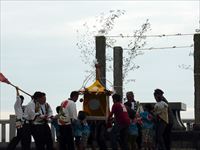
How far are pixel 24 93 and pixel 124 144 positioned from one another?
115 inches

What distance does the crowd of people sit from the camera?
19.2 m

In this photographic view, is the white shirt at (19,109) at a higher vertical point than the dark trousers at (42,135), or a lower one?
higher

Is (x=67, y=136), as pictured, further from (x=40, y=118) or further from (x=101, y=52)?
(x=101, y=52)

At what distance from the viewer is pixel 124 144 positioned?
19.8 meters

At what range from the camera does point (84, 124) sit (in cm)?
2041

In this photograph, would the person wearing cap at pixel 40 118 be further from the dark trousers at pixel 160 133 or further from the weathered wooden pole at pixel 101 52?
the weathered wooden pole at pixel 101 52

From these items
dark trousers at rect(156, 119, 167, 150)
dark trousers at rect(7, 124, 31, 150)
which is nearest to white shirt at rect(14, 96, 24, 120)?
dark trousers at rect(7, 124, 31, 150)

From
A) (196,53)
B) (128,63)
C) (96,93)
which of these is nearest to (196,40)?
(196,53)

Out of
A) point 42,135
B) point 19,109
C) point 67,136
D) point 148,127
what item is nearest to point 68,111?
point 67,136

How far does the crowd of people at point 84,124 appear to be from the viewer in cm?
1923

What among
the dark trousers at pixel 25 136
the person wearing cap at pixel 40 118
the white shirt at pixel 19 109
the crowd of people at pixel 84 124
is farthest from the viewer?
the white shirt at pixel 19 109

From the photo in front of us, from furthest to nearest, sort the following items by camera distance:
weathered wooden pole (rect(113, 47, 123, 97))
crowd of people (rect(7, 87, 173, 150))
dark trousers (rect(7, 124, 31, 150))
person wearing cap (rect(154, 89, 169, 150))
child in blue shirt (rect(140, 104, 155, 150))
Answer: weathered wooden pole (rect(113, 47, 123, 97)) → child in blue shirt (rect(140, 104, 155, 150)) → person wearing cap (rect(154, 89, 169, 150)) → dark trousers (rect(7, 124, 31, 150)) → crowd of people (rect(7, 87, 173, 150))

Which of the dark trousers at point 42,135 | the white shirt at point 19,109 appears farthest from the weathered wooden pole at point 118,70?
the dark trousers at point 42,135

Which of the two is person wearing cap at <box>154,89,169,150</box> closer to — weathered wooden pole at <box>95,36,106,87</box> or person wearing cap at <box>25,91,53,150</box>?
person wearing cap at <box>25,91,53,150</box>
